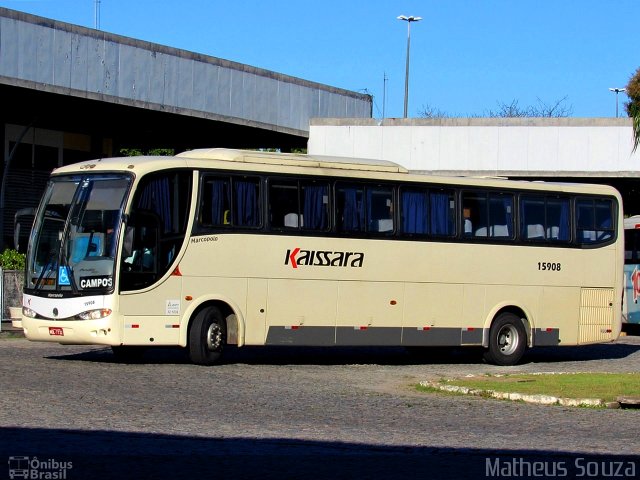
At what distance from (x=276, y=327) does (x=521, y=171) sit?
21510 mm

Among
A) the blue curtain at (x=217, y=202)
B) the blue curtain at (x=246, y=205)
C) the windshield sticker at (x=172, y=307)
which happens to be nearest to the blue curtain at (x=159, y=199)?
the blue curtain at (x=217, y=202)

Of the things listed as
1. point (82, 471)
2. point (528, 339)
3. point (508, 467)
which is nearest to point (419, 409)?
point (508, 467)

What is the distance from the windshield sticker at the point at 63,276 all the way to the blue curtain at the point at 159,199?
1606 millimetres

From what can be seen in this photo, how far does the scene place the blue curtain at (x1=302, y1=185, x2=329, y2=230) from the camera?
2130 cm

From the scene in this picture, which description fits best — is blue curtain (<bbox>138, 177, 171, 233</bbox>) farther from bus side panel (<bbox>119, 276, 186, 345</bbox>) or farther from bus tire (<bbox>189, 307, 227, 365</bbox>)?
bus tire (<bbox>189, 307, 227, 365</bbox>)

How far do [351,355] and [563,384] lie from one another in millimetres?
8467

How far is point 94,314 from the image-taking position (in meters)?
19.0

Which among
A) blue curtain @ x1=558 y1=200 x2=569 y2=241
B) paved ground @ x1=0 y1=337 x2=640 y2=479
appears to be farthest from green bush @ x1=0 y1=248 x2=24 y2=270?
blue curtain @ x1=558 y1=200 x2=569 y2=241

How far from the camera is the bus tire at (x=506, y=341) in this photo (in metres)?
23.6

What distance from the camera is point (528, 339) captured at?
79.0ft

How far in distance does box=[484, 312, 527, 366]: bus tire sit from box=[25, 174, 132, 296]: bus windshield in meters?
8.23

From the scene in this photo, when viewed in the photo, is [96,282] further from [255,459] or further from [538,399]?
[255,459]

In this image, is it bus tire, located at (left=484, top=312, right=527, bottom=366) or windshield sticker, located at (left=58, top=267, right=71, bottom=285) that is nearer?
windshield sticker, located at (left=58, top=267, right=71, bottom=285)

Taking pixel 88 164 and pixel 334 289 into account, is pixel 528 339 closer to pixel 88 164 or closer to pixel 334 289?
pixel 334 289
